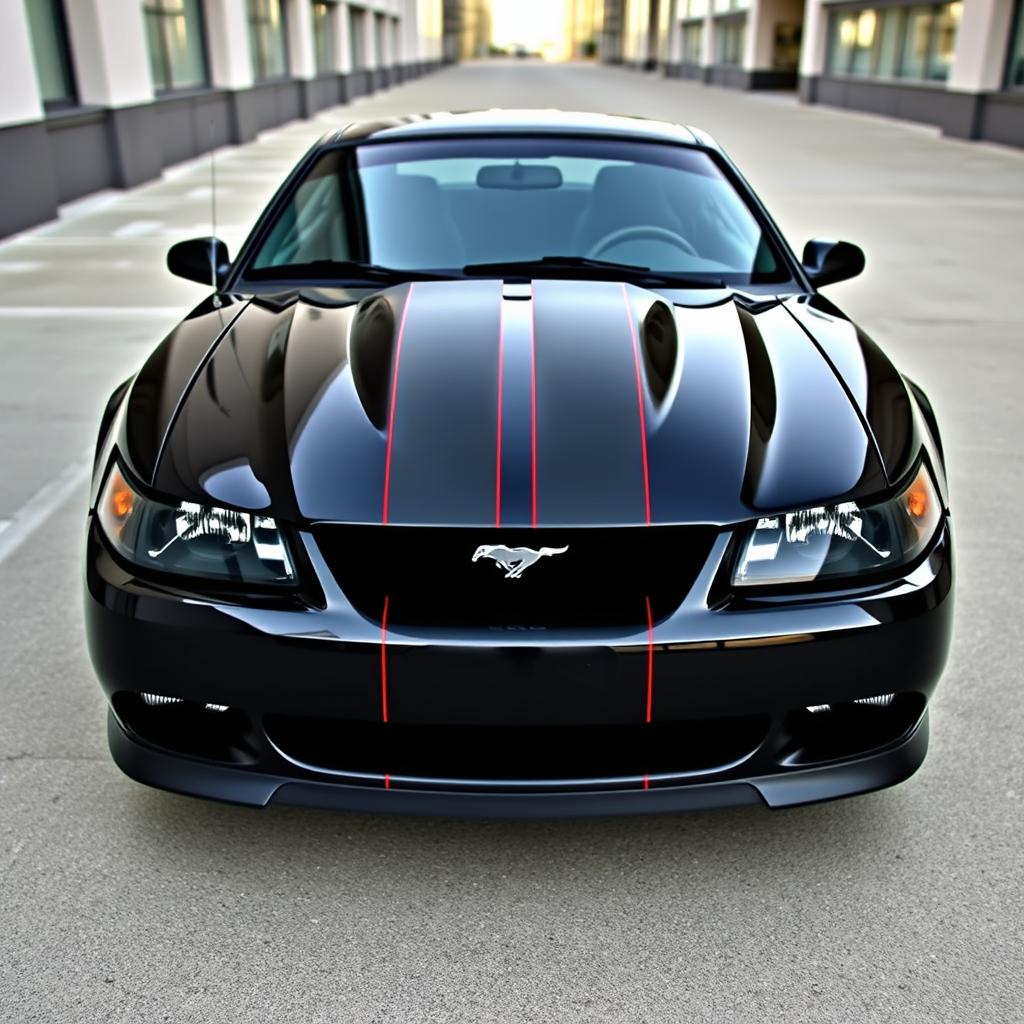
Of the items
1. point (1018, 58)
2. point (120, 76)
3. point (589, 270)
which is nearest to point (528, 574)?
point (589, 270)

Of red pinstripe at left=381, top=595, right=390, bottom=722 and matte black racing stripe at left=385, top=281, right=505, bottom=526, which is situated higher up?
matte black racing stripe at left=385, top=281, right=505, bottom=526

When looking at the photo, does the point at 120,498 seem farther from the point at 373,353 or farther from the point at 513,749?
the point at 513,749

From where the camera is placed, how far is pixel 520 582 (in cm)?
192

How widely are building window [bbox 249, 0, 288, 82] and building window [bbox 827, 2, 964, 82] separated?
13.8 metres

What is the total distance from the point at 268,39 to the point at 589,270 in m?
21.9

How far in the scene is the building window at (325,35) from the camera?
2731 centimetres

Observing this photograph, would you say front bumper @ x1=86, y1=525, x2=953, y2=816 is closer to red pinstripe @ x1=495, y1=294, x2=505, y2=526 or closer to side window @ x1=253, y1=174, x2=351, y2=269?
red pinstripe @ x1=495, y1=294, x2=505, y2=526

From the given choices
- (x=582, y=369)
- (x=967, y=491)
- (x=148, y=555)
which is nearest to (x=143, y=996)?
(x=148, y=555)

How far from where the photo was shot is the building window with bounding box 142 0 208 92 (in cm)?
1544

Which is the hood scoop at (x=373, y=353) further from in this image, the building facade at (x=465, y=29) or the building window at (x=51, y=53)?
the building facade at (x=465, y=29)

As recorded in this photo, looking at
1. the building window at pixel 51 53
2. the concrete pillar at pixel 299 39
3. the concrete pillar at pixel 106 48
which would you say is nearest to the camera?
the building window at pixel 51 53

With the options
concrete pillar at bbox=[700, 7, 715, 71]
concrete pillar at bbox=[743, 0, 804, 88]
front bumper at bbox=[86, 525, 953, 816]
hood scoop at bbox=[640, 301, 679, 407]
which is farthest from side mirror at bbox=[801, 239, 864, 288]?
concrete pillar at bbox=[700, 7, 715, 71]

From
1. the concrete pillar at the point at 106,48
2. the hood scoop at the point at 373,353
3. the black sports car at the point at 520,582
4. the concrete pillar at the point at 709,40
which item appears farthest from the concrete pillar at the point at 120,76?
the concrete pillar at the point at 709,40

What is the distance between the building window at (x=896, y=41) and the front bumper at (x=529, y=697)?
22996 millimetres
